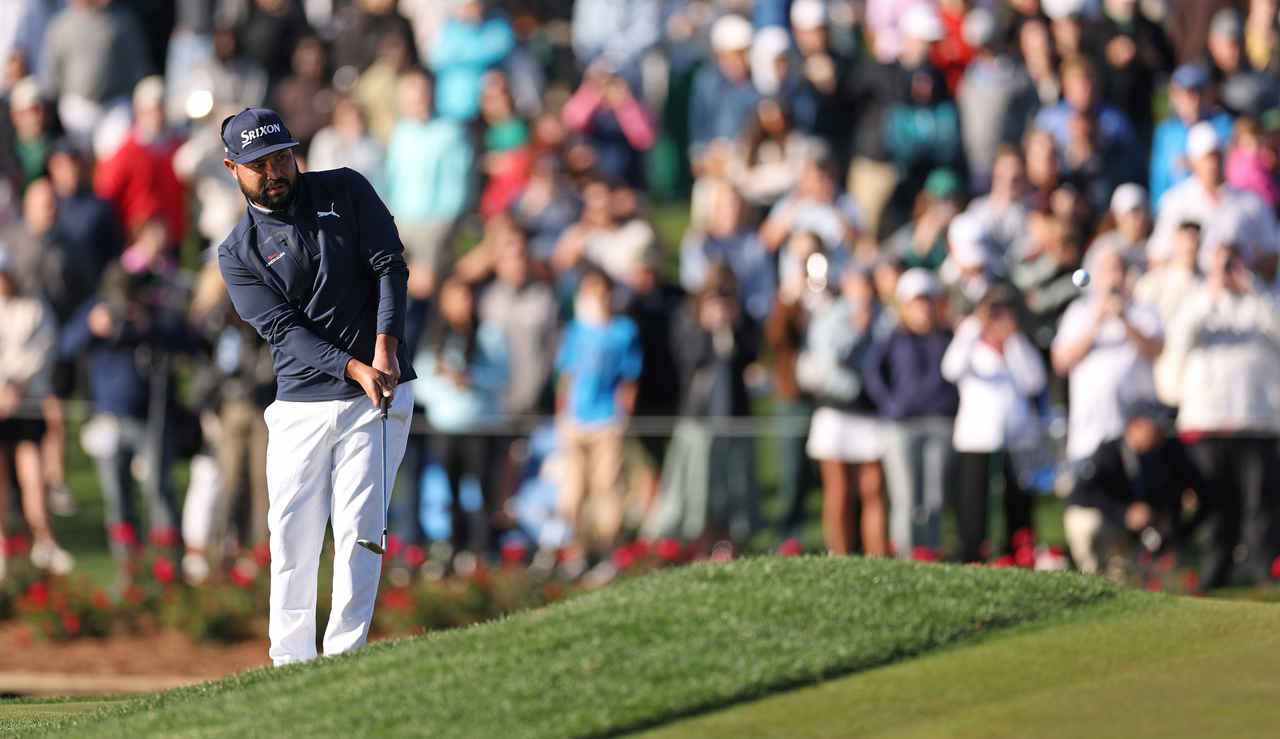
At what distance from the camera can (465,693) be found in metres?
6.46

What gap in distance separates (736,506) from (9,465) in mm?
5681

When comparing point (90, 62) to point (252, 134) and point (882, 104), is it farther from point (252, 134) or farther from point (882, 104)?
point (252, 134)

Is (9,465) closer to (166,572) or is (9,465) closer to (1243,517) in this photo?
(166,572)

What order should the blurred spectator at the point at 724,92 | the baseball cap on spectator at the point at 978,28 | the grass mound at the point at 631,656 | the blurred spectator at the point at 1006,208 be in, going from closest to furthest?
1. the grass mound at the point at 631,656
2. the blurred spectator at the point at 1006,208
3. the baseball cap on spectator at the point at 978,28
4. the blurred spectator at the point at 724,92

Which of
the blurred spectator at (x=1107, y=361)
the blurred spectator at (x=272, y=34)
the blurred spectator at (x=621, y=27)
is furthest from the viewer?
the blurred spectator at (x=621, y=27)

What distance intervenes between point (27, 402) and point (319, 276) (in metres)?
6.73

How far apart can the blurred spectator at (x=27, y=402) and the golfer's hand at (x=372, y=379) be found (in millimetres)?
6469

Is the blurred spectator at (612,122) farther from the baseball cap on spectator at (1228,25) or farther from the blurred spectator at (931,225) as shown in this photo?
the baseball cap on spectator at (1228,25)

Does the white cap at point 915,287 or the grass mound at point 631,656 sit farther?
the white cap at point 915,287

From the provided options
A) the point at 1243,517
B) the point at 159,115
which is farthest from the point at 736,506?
the point at 159,115

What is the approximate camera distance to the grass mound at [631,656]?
6.26 meters

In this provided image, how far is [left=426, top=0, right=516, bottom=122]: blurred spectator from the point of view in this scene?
16.2 metres

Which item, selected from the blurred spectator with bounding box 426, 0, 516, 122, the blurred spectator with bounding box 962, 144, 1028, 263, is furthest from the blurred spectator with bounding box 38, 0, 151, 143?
the blurred spectator with bounding box 962, 144, 1028, 263

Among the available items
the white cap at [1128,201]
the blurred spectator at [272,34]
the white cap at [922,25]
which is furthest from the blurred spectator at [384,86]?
the white cap at [1128,201]
